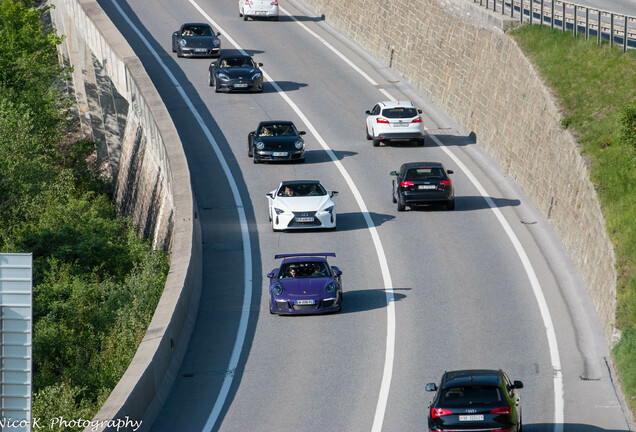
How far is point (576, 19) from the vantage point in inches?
1458

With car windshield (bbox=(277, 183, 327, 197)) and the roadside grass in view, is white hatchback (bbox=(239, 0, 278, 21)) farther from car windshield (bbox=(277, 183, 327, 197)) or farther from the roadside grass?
car windshield (bbox=(277, 183, 327, 197))

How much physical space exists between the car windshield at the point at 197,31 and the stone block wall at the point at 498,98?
761 cm

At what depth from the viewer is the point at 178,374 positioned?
914 inches

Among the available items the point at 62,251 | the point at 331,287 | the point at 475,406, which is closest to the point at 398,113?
the point at 62,251

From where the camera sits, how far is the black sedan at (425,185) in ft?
111

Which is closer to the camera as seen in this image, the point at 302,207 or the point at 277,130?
the point at 302,207

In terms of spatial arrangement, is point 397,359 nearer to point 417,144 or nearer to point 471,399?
point 471,399

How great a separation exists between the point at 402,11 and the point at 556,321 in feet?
91.2

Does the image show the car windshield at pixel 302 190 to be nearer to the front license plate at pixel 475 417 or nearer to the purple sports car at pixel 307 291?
the purple sports car at pixel 307 291

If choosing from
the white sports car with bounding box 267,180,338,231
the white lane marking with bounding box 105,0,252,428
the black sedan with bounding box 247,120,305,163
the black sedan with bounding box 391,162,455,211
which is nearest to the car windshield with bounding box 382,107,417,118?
the black sedan with bounding box 247,120,305,163

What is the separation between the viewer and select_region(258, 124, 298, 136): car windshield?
39.8m

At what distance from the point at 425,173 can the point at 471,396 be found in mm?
16706

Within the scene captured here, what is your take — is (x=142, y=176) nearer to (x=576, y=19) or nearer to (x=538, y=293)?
(x=576, y=19)

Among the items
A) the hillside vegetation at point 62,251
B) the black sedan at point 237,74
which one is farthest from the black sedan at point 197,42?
the hillside vegetation at point 62,251
